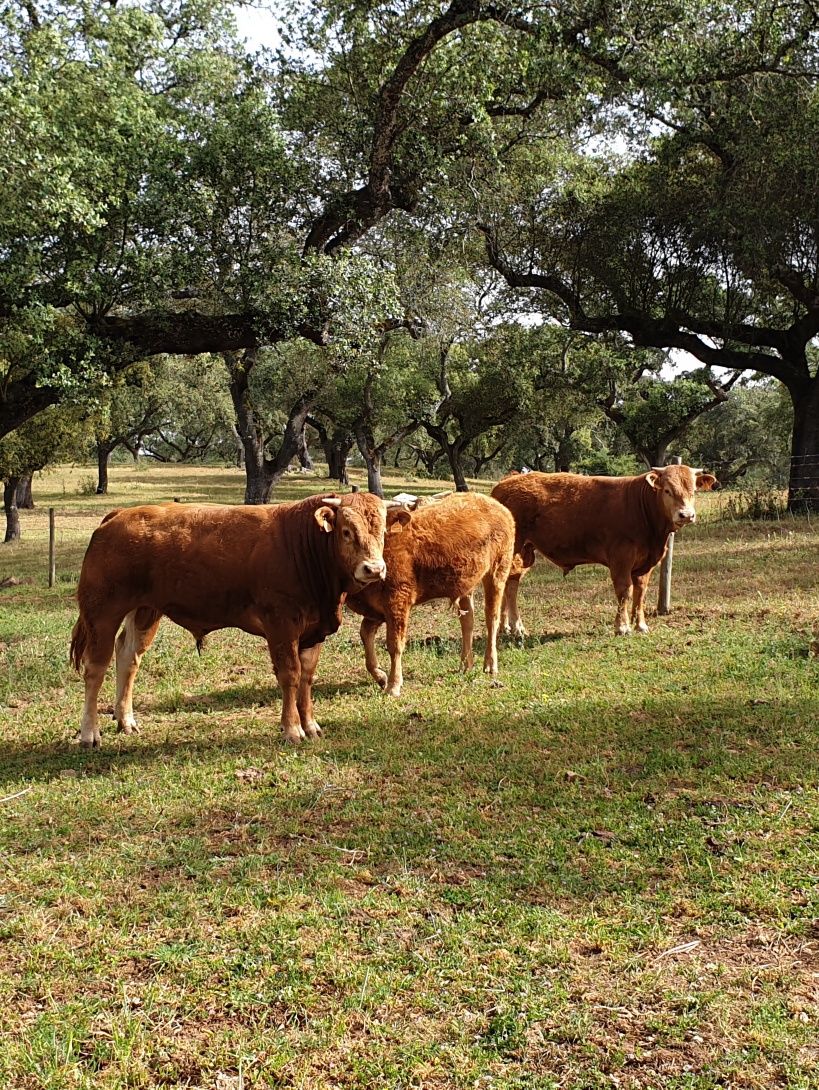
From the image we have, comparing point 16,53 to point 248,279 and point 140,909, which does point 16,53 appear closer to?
point 248,279

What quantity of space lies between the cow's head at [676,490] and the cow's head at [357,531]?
16.2 ft

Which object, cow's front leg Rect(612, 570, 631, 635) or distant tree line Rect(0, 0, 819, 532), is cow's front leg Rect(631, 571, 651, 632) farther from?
distant tree line Rect(0, 0, 819, 532)

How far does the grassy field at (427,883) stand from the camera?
3.55 m

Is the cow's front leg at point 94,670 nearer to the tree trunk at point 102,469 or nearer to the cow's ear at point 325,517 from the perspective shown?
the cow's ear at point 325,517

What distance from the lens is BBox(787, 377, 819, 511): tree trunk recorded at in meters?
20.5

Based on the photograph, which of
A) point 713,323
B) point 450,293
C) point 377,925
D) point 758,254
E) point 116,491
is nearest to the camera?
point 377,925

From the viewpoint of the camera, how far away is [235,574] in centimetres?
739

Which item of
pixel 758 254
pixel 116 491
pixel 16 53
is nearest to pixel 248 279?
pixel 16 53

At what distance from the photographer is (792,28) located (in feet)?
60.0

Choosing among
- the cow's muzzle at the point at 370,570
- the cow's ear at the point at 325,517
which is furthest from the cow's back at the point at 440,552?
the cow's muzzle at the point at 370,570

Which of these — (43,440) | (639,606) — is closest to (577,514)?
(639,606)

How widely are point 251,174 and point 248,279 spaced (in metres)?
1.78

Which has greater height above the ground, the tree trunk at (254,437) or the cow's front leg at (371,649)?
the tree trunk at (254,437)

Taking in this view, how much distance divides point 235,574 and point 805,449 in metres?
19.3
